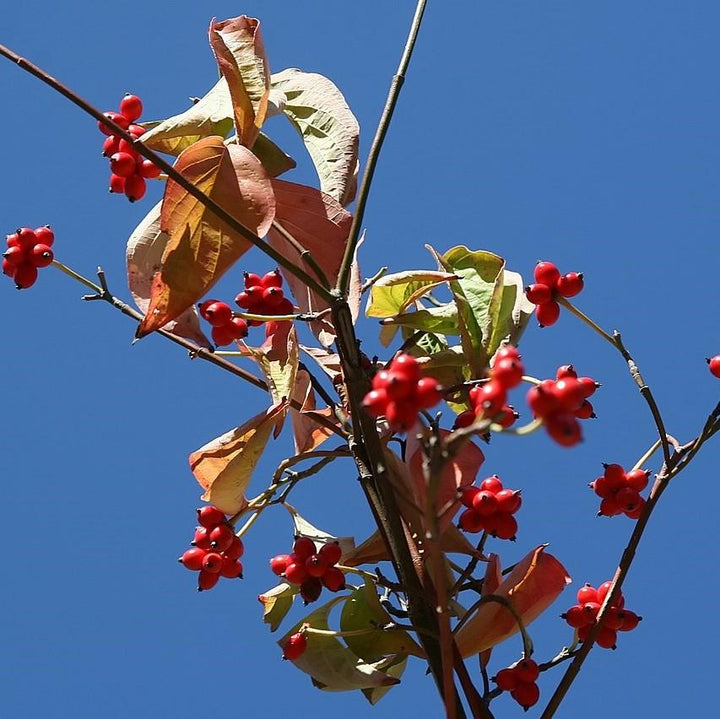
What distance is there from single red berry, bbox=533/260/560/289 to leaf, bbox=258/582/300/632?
671 mm

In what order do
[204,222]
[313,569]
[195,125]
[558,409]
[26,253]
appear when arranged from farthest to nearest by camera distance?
[26,253] → [195,125] → [313,569] → [204,222] → [558,409]

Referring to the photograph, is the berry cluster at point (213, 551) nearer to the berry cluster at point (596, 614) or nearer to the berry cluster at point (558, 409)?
the berry cluster at point (596, 614)

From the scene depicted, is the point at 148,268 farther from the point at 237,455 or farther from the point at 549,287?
the point at 549,287

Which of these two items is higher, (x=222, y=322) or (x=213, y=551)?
(x=222, y=322)

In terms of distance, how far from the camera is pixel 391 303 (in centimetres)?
195

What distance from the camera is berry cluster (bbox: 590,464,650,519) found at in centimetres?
169

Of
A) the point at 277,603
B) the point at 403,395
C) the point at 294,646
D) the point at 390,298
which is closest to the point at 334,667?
the point at 294,646

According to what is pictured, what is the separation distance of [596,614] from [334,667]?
41cm

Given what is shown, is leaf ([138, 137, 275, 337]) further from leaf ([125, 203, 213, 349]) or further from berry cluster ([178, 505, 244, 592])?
berry cluster ([178, 505, 244, 592])

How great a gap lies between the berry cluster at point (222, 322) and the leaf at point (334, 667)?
485 mm

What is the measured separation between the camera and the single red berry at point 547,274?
175 centimetres

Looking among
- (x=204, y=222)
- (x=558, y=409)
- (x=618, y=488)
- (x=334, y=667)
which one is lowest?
(x=558, y=409)

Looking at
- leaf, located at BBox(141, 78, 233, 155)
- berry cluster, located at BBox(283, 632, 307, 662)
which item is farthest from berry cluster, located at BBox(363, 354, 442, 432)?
leaf, located at BBox(141, 78, 233, 155)

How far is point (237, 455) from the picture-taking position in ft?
5.81
